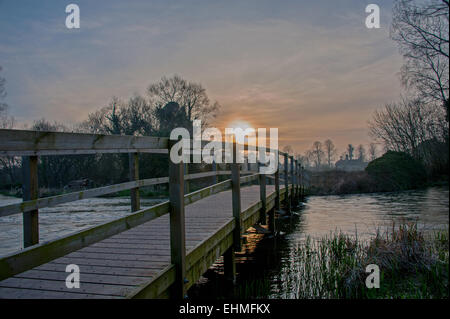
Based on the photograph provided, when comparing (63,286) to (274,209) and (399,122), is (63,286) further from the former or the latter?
(399,122)

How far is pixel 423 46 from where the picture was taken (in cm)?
1134

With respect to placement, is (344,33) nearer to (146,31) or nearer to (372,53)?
(372,53)

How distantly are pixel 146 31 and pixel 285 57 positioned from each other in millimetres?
4799

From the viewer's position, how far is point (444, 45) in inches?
427

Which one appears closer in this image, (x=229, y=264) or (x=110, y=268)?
(x=110, y=268)

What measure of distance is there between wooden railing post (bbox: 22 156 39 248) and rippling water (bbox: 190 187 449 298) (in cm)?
202

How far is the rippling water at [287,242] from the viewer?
4.44 meters

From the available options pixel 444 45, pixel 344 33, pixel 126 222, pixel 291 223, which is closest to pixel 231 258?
pixel 126 222

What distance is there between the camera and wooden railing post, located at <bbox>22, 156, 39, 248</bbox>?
3.17 m

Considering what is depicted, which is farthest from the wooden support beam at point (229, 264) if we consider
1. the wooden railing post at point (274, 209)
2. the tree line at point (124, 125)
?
the tree line at point (124, 125)

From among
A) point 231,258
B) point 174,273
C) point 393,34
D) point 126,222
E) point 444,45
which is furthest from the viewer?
point 393,34

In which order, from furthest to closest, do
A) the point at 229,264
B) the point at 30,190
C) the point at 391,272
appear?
the point at 229,264
the point at 391,272
the point at 30,190

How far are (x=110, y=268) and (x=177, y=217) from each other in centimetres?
75

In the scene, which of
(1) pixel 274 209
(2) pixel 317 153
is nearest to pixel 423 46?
(1) pixel 274 209
